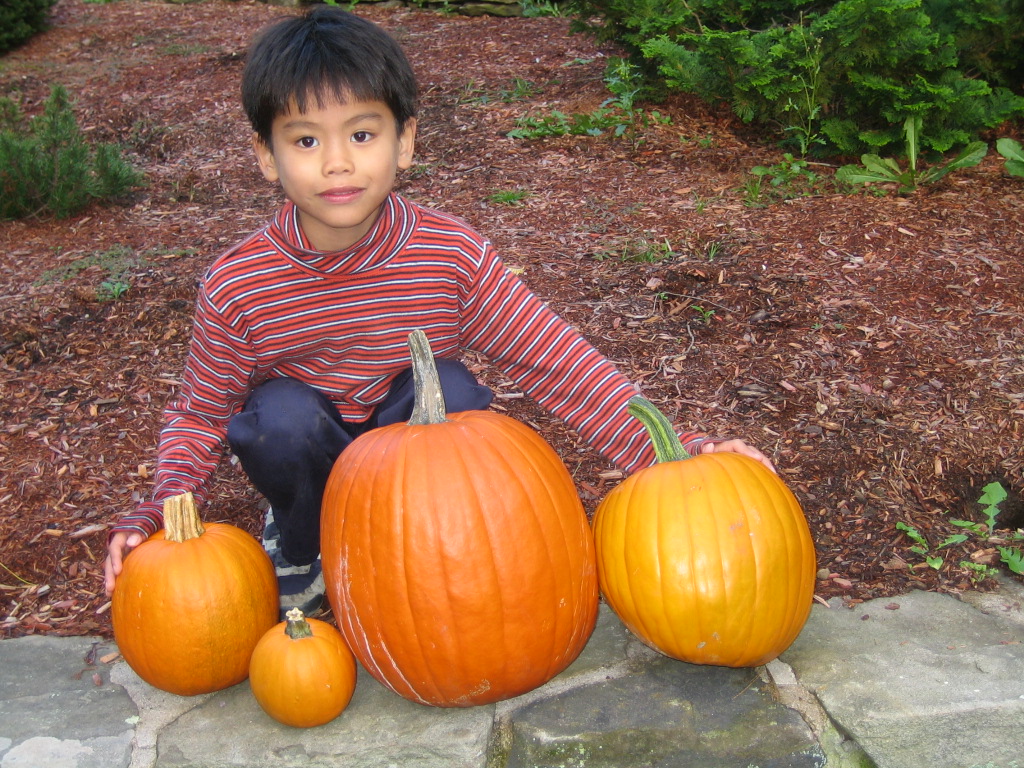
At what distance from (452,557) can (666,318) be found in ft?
6.43

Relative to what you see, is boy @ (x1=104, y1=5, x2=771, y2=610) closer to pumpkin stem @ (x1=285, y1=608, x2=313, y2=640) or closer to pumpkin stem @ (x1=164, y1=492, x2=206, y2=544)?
pumpkin stem @ (x1=164, y1=492, x2=206, y2=544)

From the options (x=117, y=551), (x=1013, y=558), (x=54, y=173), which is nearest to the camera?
(x=117, y=551)

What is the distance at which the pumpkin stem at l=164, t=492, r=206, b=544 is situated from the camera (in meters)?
2.09

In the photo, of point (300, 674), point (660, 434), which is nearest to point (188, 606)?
point (300, 674)

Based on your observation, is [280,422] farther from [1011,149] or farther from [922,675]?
[1011,149]

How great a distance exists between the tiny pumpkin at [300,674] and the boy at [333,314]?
423 mm

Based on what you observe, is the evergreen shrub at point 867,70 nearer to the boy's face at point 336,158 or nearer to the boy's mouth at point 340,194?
the boy's face at point 336,158

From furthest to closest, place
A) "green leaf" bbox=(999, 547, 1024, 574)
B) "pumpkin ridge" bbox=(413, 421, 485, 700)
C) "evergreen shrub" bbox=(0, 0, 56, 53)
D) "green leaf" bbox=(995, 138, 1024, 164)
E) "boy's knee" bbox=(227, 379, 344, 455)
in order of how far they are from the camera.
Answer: "evergreen shrub" bbox=(0, 0, 56, 53) < "green leaf" bbox=(995, 138, 1024, 164) < "green leaf" bbox=(999, 547, 1024, 574) < "boy's knee" bbox=(227, 379, 344, 455) < "pumpkin ridge" bbox=(413, 421, 485, 700)

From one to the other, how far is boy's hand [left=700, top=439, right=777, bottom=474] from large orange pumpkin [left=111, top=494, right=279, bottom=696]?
110 cm

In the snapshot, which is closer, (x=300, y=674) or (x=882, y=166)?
(x=300, y=674)

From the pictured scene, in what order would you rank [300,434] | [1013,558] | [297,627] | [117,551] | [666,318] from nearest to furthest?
[297,627] < [117,551] < [300,434] < [1013,558] < [666,318]

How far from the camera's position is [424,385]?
2018 millimetres

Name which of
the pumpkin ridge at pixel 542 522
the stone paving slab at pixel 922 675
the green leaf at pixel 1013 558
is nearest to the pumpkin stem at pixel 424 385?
the pumpkin ridge at pixel 542 522

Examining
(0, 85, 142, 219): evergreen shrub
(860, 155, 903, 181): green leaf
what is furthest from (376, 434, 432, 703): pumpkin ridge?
(0, 85, 142, 219): evergreen shrub
